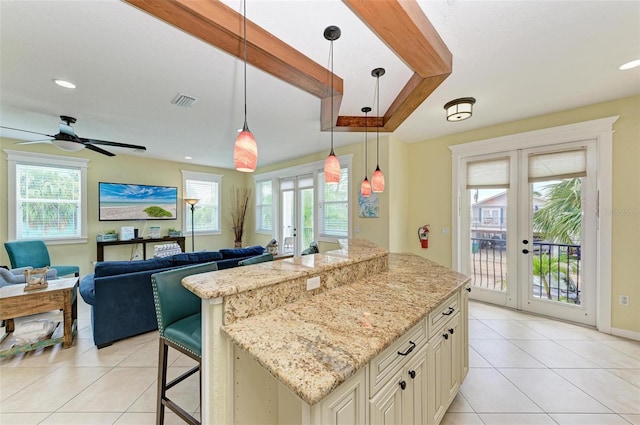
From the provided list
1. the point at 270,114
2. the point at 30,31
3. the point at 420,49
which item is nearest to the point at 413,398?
the point at 420,49

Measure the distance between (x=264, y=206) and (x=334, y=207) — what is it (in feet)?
8.31

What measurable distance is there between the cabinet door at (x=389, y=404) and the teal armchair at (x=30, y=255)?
536 centimetres

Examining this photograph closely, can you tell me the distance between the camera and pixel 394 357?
1143 mm

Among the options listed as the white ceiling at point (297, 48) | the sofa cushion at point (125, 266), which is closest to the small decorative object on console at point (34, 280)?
the sofa cushion at point (125, 266)

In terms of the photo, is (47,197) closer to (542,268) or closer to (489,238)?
(489,238)

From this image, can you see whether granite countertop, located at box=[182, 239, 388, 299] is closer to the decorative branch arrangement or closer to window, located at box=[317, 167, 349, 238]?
window, located at box=[317, 167, 349, 238]

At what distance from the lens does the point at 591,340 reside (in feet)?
9.00

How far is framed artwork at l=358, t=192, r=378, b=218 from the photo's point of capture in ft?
14.1

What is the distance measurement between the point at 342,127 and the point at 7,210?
5729 millimetres

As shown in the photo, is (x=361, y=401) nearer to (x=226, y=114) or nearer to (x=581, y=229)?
(x=226, y=114)

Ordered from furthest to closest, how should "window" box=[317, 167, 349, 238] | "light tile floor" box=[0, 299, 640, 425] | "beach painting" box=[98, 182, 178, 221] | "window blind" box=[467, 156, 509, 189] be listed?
"beach painting" box=[98, 182, 178, 221] → "window" box=[317, 167, 349, 238] → "window blind" box=[467, 156, 509, 189] → "light tile floor" box=[0, 299, 640, 425]

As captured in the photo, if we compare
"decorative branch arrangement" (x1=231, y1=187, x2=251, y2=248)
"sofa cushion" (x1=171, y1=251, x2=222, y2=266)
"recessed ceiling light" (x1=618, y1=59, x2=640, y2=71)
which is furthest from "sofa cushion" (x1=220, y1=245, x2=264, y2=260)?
"recessed ceiling light" (x1=618, y1=59, x2=640, y2=71)

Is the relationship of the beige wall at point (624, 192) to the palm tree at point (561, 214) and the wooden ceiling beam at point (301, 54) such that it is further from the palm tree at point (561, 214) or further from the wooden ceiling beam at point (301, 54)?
the wooden ceiling beam at point (301, 54)

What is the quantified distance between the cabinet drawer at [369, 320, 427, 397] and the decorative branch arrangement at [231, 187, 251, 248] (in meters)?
6.17
